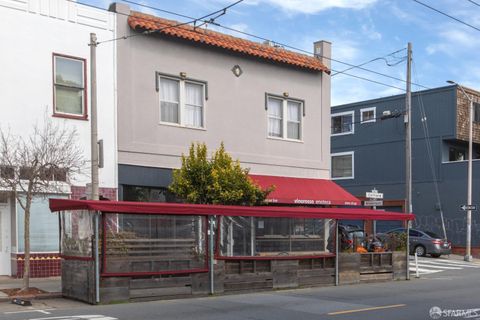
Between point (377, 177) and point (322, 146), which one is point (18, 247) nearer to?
point (322, 146)

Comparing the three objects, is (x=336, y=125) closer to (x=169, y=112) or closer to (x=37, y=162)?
(x=169, y=112)

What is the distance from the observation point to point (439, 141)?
35.2 metres

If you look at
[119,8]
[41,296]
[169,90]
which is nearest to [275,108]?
[169,90]

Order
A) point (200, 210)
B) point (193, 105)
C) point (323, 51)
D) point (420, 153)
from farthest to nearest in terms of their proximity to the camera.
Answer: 1. point (420, 153)
2. point (323, 51)
3. point (193, 105)
4. point (200, 210)

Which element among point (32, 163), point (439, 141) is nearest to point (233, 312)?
point (32, 163)

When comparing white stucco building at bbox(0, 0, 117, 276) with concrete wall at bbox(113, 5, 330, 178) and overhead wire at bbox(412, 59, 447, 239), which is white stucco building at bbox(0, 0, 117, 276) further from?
overhead wire at bbox(412, 59, 447, 239)

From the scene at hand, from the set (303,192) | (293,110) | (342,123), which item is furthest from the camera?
(342,123)

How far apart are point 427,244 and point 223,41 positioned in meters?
16.4

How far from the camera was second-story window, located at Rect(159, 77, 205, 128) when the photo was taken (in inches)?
764

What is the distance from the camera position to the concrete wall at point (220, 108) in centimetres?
1841

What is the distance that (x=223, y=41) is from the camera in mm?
20609

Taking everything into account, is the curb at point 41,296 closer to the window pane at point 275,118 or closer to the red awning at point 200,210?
the red awning at point 200,210

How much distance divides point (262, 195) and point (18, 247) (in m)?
7.23

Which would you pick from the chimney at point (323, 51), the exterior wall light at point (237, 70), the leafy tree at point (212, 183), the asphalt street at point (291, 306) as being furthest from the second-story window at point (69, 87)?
the chimney at point (323, 51)
